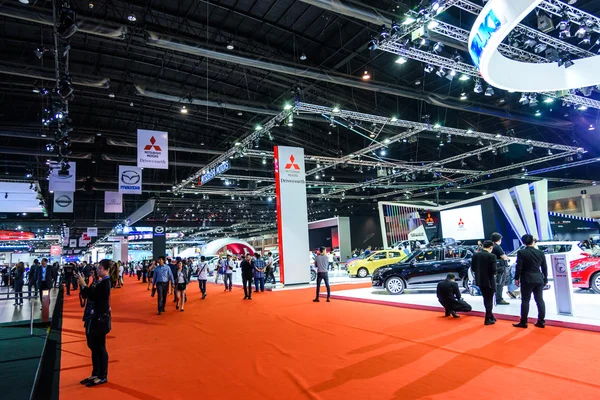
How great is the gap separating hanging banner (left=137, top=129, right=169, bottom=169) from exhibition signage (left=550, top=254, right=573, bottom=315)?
1092 centimetres

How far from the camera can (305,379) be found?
4.35 m

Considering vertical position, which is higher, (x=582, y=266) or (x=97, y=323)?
(x=97, y=323)

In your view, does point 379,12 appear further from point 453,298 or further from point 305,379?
point 305,379

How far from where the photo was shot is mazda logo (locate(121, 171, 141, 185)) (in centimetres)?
1562

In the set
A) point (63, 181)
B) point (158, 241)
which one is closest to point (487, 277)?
point (63, 181)

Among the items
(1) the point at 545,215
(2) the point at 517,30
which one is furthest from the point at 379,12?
(1) the point at 545,215

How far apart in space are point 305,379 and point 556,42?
37.3 feet

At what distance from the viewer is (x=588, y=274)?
365 inches

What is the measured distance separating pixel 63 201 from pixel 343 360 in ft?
58.0

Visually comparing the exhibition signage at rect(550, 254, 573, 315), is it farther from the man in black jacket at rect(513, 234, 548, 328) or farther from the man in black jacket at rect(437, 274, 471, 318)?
the man in black jacket at rect(437, 274, 471, 318)

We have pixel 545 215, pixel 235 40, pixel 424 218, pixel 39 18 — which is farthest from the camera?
pixel 424 218

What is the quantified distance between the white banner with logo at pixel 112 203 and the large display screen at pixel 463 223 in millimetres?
18698

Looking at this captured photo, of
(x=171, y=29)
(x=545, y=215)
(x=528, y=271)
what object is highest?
(x=171, y=29)

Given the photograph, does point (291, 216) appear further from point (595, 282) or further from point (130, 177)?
point (595, 282)
